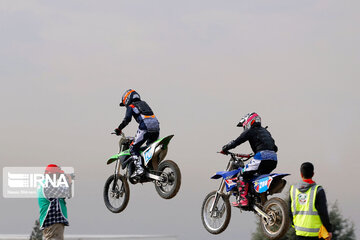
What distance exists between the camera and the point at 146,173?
1831cm

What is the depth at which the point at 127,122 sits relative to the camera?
1848 cm

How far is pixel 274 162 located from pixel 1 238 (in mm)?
83908

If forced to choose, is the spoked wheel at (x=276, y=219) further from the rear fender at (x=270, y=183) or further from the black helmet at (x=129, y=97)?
the black helmet at (x=129, y=97)

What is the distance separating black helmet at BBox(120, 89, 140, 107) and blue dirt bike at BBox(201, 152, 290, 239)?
3091mm

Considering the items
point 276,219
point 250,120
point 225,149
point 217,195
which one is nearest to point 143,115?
point 225,149

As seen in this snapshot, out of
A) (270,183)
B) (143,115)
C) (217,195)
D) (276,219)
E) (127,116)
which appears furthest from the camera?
(127,116)

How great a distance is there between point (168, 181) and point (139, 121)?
184cm

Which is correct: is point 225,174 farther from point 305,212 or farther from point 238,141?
point 305,212

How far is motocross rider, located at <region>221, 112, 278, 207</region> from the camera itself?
15.9m

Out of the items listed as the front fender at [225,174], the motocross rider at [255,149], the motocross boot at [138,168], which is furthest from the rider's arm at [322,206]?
the motocross boot at [138,168]

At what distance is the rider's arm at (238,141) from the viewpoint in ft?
53.0

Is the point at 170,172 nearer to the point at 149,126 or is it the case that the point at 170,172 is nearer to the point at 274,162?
the point at 149,126

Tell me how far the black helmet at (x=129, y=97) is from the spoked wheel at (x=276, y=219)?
492 centimetres

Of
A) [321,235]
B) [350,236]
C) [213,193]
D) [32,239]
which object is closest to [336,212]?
[350,236]
